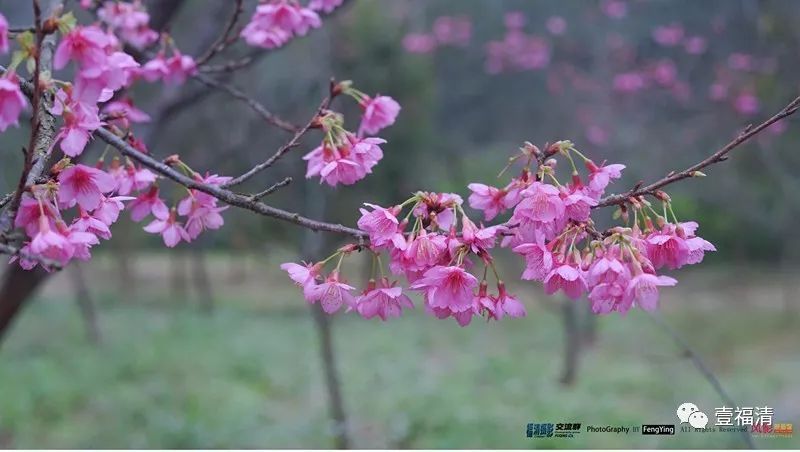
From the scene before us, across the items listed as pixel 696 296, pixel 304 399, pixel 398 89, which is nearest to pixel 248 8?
pixel 304 399

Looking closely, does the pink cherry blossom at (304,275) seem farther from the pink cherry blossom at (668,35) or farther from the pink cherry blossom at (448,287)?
the pink cherry blossom at (668,35)

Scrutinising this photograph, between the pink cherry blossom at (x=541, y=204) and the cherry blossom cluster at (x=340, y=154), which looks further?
the cherry blossom cluster at (x=340, y=154)

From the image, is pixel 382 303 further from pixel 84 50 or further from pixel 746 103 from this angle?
pixel 746 103

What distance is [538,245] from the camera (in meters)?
1.06

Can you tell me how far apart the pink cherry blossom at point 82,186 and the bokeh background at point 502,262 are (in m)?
1.55

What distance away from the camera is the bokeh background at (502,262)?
4523 mm

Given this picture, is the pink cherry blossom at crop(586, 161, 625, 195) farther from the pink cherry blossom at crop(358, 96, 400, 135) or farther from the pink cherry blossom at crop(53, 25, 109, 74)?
the pink cherry blossom at crop(53, 25, 109, 74)

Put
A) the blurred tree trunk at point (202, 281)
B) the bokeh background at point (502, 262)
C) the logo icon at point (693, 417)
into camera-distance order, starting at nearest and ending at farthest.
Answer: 1. the logo icon at point (693, 417)
2. the bokeh background at point (502, 262)
3. the blurred tree trunk at point (202, 281)

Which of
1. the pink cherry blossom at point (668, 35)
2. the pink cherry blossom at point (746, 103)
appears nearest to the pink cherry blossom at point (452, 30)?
the pink cherry blossom at point (668, 35)

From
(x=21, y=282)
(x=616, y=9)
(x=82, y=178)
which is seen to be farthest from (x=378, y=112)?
(x=616, y=9)

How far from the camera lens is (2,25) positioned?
0.80m

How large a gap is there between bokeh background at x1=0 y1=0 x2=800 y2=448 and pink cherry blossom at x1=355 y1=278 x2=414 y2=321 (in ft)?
5.52

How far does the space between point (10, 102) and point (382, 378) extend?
17.5 feet

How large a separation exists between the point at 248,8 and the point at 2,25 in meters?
2.42
